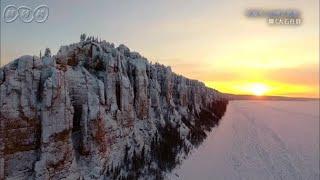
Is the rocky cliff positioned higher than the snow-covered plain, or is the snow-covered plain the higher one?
the rocky cliff

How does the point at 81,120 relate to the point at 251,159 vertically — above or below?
above

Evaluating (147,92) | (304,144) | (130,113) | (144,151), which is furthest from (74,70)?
(304,144)

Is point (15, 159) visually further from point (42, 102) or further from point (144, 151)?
point (144, 151)

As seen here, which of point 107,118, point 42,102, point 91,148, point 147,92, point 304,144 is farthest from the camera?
point 304,144

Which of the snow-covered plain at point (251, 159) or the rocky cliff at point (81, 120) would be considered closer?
the rocky cliff at point (81, 120)

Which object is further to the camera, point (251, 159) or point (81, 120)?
point (251, 159)

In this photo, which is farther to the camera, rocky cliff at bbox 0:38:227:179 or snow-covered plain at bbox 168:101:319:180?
snow-covered plain at bbox 168:101:319:180

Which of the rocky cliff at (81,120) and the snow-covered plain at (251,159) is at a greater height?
the rocky cliff at (81,120)

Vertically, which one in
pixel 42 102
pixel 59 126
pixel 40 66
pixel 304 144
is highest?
pixel 40 66
